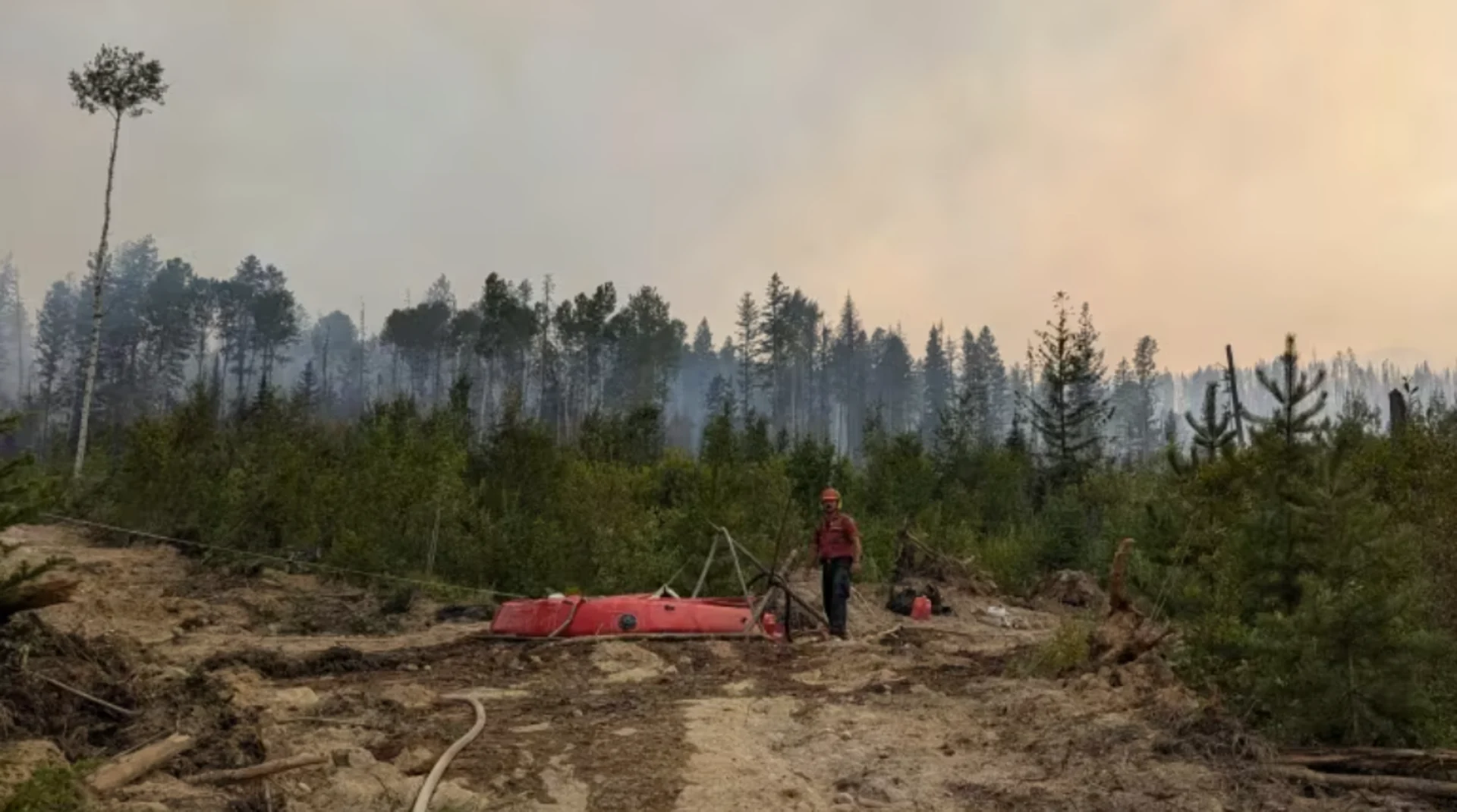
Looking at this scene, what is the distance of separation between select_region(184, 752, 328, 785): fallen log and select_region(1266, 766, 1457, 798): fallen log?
600cm

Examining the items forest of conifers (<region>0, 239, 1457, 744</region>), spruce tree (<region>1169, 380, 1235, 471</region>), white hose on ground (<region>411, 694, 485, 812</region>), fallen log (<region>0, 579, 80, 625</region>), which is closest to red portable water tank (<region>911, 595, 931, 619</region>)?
forest of conifers (<region>0, 239, 1457, 744</region>)

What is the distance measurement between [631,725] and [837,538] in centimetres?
603

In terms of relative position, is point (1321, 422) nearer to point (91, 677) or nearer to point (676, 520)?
point (676, 520)

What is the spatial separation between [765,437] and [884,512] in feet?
20.3

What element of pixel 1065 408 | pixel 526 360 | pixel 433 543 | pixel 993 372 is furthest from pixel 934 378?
pixel 433 543

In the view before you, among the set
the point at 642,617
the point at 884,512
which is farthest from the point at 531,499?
the point at 884,512

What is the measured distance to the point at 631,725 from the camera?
8.00m

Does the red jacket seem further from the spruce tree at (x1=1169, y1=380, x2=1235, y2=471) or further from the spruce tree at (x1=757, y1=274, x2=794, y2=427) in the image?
the spruce tree at (x1=757, y1=274, x2=794, y2=427)

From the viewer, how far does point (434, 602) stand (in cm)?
1602

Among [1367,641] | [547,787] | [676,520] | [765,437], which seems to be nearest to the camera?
[547,787]

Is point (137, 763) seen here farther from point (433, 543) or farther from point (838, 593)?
point (433, 543)

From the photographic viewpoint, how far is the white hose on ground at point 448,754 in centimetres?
525

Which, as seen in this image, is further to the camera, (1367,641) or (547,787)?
(1367,641)

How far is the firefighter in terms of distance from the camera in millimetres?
13500
